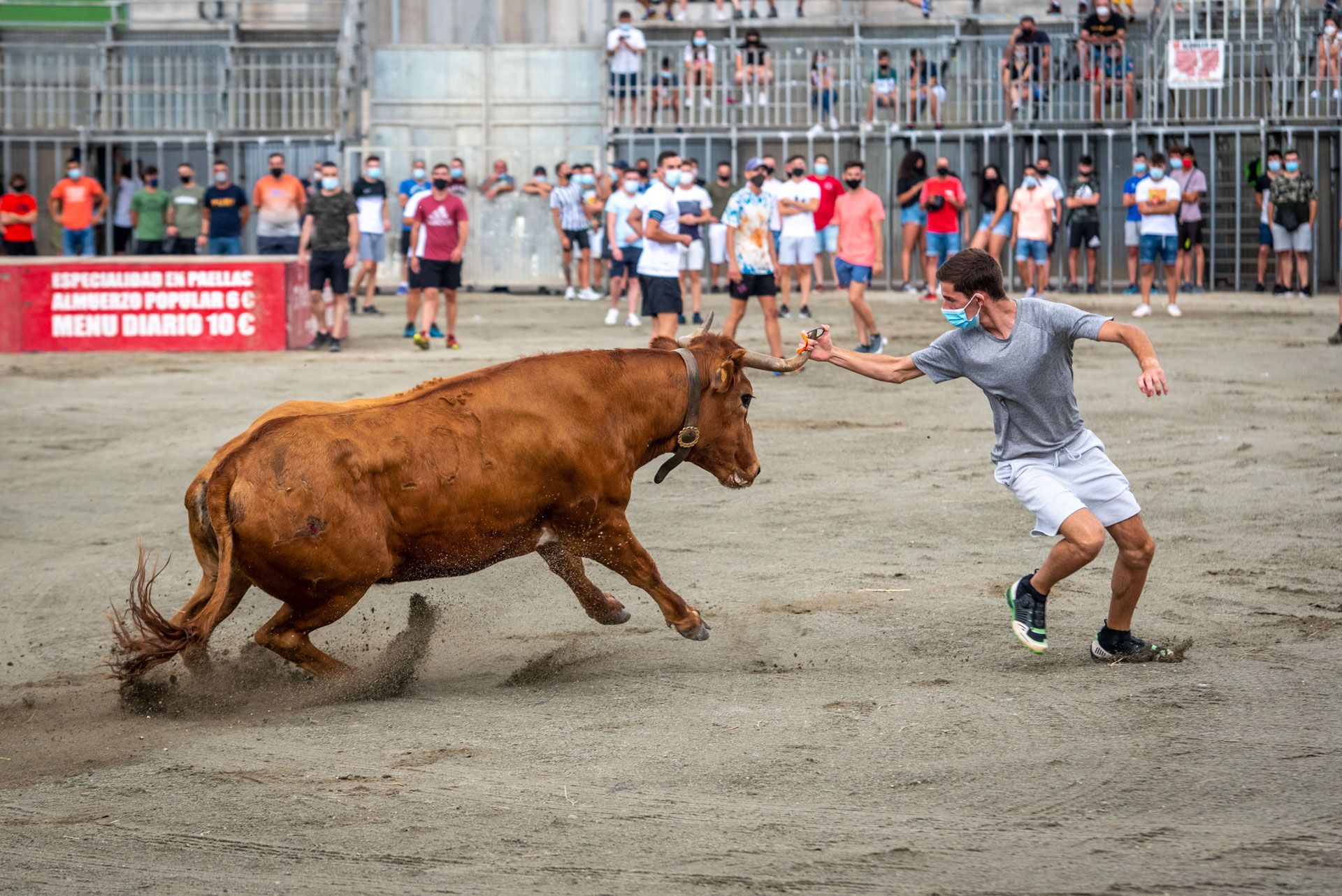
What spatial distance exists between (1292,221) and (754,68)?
9588 mm

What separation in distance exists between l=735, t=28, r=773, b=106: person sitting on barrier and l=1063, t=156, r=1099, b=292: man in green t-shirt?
18.8ft

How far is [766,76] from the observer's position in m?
28.2

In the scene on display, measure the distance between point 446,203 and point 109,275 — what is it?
4.04m

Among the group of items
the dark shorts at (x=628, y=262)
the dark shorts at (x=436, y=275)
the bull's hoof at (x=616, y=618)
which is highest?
the dark shorts at (x=628, y=262)

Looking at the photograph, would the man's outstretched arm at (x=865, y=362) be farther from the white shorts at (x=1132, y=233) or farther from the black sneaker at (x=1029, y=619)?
the white shorts at (x=1132, y=233)

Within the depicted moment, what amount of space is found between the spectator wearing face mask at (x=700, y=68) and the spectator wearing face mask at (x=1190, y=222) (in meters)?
8.27

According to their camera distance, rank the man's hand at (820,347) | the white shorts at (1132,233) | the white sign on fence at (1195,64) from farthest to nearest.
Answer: the white sign on fence at (1195,64)
the white shorts at (1132,233)
the man's hand at (820,347)

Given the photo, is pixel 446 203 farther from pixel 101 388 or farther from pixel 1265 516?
pixel 1265 516

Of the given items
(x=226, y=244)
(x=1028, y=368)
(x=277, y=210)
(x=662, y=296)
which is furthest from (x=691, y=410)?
(x=226, y=244)

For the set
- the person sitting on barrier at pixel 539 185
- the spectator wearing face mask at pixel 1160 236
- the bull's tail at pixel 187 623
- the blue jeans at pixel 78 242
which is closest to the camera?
the bull's tail at pixel 187 623

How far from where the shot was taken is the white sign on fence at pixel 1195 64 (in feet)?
84.3

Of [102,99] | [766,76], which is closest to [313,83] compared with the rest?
[102,99]

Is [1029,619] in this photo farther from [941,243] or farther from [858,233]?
[941,243]

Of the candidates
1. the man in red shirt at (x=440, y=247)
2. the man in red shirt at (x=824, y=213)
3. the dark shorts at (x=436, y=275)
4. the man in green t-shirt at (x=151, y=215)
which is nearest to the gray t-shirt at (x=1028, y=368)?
the man in red shirt at (x=440, y=247)
